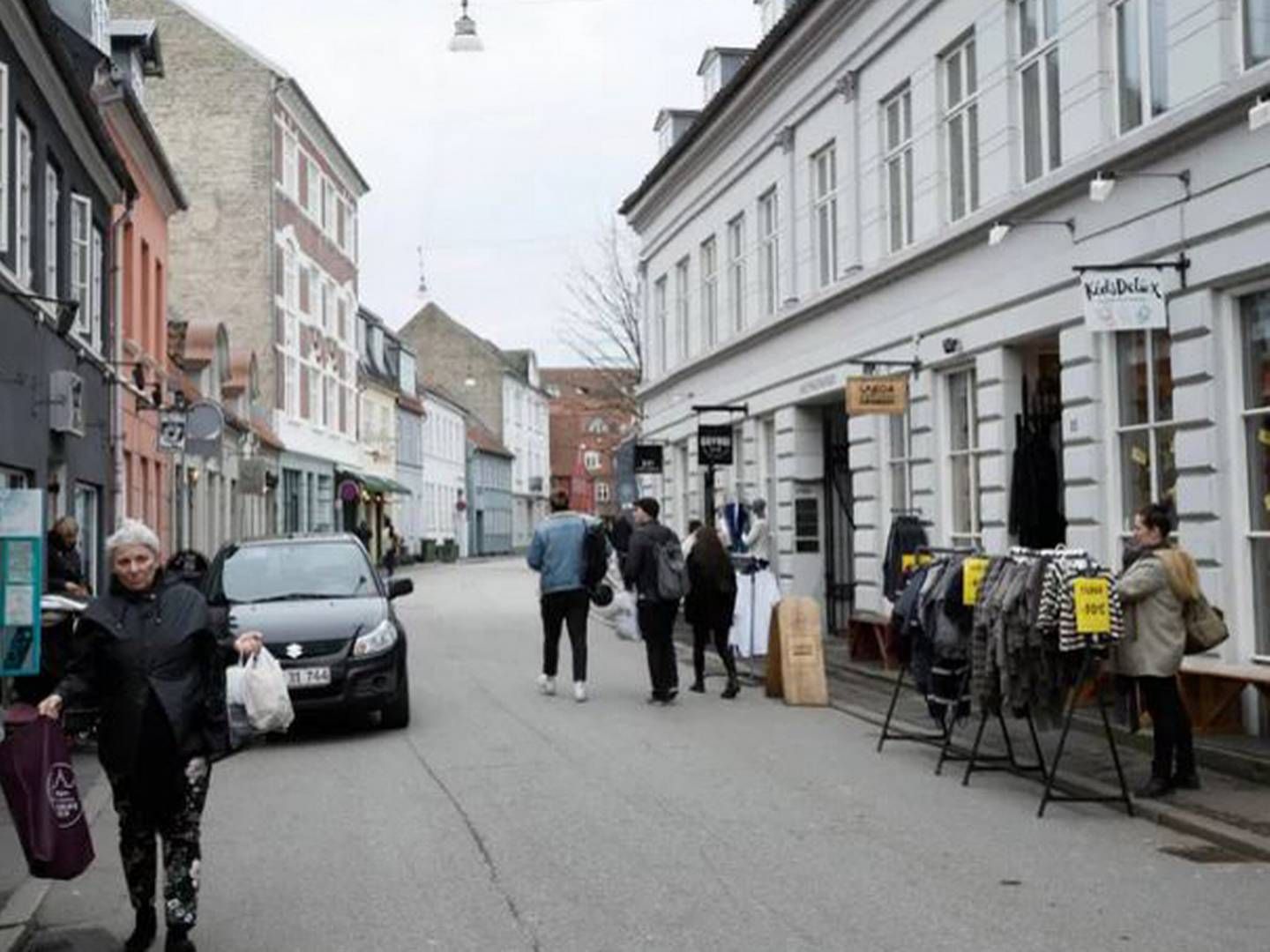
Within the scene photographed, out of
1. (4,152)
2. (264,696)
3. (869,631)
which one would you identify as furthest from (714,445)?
(264,696)

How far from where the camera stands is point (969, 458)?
17.1m

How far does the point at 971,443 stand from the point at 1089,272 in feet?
16.2

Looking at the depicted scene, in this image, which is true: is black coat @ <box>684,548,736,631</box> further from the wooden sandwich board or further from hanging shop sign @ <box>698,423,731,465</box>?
hanging shop sign @ <box>698,423,731,465</box>

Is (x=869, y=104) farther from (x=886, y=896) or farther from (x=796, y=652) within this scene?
(x=886, y=896)

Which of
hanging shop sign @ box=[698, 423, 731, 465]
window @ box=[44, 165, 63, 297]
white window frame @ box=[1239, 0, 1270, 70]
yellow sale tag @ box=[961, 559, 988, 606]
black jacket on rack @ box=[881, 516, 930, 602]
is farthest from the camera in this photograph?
hanging shop sign @ box=[698, 423, 731, 465]

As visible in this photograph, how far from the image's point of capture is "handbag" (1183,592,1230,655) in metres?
9.55

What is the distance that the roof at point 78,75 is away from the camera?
16031mm

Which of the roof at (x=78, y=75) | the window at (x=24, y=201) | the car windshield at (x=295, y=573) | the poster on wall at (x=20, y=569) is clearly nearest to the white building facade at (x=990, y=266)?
the car windshield at (x=295, y=573)

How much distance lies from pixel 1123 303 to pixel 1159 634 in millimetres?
3383

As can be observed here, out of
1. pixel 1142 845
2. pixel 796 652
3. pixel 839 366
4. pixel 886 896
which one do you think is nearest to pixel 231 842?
pixel 886 896

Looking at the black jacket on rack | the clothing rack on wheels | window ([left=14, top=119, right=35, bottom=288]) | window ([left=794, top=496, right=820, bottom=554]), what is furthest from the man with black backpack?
window ([left=794, top=496, right=820, bottom=554])

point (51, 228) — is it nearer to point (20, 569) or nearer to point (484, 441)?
point (20, 569)

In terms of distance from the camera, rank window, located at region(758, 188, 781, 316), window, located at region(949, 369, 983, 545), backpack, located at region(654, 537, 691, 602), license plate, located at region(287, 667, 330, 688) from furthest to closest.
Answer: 1. window, located at region(758, 188, 781, 316)
2. window, located at region(949, 369, 983, 545)
3. backpack, located at region(654, 537, 691, 602)
4. license plate, located at region(287, 667, 330, 688)

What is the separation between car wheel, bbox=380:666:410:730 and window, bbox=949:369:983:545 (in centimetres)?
652
